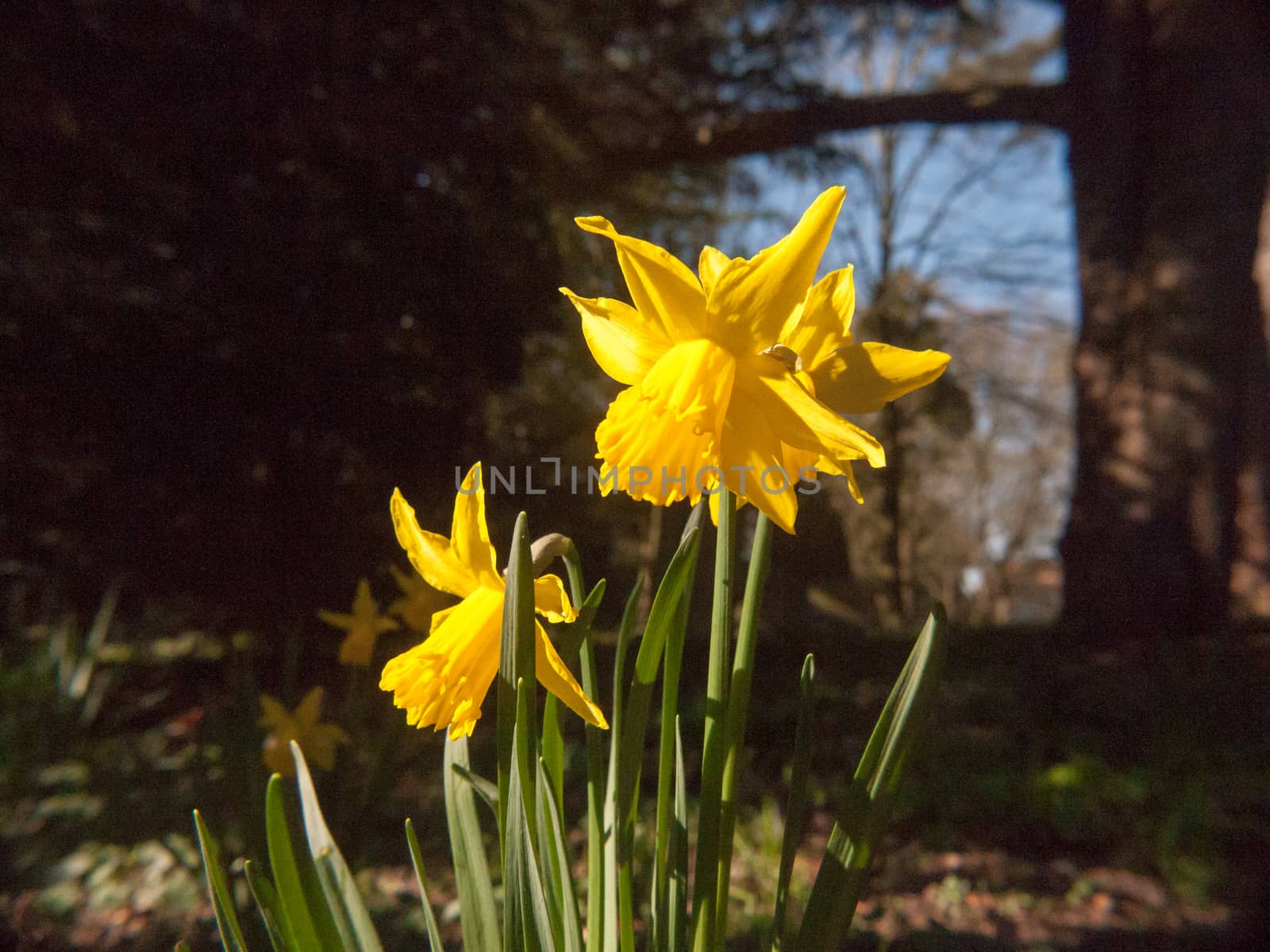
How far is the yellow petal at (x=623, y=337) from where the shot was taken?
718 millimetres

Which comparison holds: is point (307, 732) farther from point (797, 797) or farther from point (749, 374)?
point (749, 374)

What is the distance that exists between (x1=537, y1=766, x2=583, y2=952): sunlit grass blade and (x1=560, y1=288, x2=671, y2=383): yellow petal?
393mm

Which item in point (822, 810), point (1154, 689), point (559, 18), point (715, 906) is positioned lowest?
point (822, 810)

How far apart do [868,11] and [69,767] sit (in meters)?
5.31

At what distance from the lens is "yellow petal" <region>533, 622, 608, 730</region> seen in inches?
27.3

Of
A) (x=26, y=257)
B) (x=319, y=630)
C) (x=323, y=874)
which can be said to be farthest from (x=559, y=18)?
(x=323, y=874)

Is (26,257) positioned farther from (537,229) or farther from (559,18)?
(559,18)

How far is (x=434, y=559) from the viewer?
0.78 m

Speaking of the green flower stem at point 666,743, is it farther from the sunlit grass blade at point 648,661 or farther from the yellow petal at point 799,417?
the yellow petal at point 799,417

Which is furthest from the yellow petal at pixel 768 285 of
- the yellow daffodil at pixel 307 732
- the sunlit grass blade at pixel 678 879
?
the yellow daffodil at pixel 307 732

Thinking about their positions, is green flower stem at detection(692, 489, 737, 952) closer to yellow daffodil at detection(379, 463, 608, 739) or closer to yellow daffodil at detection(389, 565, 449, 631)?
yellow daffodil at detection(379, 463, 608, 739)

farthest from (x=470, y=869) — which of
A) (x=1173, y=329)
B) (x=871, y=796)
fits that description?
(x=1173, y=329)

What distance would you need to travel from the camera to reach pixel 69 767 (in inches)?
107

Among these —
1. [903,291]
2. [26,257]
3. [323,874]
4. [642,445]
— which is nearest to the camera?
[642,445]
